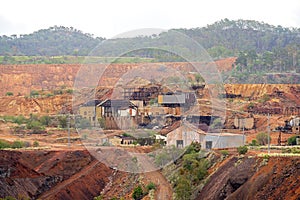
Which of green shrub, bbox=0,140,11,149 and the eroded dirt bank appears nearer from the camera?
the eroded dirt bank

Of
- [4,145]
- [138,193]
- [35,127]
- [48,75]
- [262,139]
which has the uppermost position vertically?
[48,75]

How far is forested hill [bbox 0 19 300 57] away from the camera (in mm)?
111188

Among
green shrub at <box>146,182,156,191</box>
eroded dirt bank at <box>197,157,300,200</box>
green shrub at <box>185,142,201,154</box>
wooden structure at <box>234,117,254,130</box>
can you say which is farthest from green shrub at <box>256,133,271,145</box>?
eroded dirt bank at <box>197,157,300,200</box>

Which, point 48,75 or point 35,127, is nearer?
point 35,127

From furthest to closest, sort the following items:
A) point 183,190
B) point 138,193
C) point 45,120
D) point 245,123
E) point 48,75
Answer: point 48,75 < point 45,120 < point 245,123 < point 138,193 < point 183,190

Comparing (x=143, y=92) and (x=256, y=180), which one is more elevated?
(x=143, y=92)

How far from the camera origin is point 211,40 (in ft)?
369

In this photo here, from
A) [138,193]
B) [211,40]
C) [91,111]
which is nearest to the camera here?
[138,193]

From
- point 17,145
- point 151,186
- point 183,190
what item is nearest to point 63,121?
point 17,145

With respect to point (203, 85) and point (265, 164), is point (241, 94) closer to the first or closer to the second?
point (203, 85)

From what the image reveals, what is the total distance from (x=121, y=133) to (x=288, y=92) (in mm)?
26612

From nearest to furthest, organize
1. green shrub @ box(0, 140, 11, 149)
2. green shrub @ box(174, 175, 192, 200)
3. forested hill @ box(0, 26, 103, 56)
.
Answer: green shrub @ box(174, 175, 192, 200)
green shrub @ box(0, 140, 11, 149)
forested hill @ box(0, 26, 103, 56)

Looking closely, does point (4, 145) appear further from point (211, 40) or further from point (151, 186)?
point (211, 40)

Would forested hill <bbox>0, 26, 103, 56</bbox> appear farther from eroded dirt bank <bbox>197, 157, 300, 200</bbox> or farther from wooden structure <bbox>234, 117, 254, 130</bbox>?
eroded dirt bank <bbox>197, 157, 300, 200</bbox>
